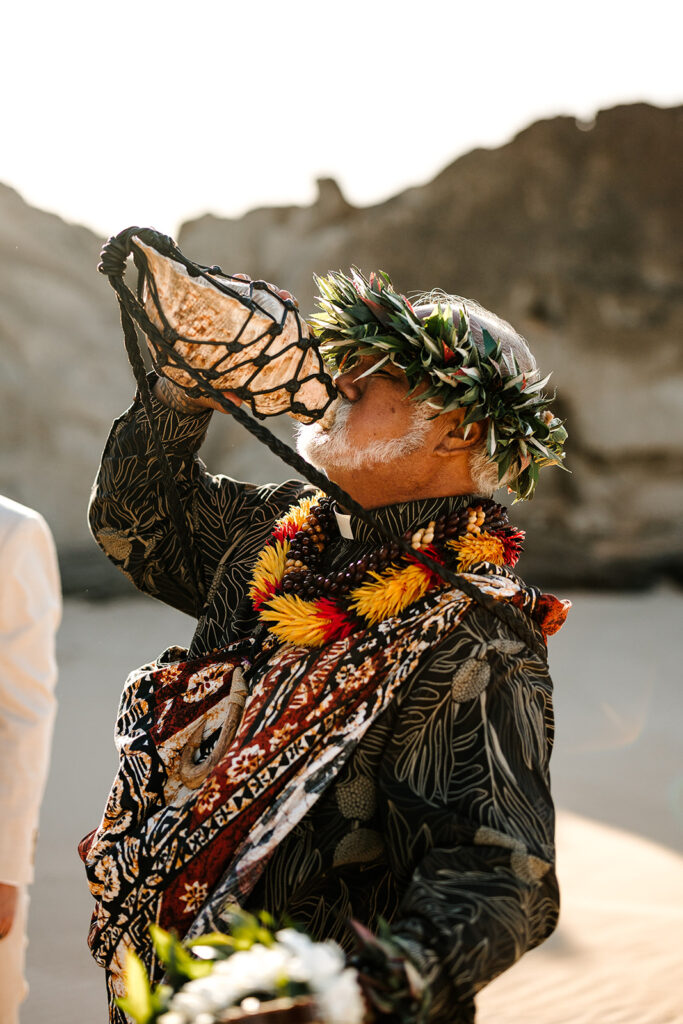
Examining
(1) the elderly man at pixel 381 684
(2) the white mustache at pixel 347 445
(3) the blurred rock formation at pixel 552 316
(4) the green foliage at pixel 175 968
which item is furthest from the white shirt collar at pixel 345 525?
(3) the blurred rock formation at pixel 552 316

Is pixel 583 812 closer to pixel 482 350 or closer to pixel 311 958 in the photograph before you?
pixel 482 350

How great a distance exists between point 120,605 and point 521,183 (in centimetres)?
637

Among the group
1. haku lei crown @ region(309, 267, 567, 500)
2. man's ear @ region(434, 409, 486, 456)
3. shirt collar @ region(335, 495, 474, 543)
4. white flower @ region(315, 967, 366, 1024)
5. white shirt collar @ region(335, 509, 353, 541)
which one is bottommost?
white flower @ region(315, 967, 366, 1024)

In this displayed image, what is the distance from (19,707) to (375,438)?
3.09ft

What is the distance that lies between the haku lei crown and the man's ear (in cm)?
5

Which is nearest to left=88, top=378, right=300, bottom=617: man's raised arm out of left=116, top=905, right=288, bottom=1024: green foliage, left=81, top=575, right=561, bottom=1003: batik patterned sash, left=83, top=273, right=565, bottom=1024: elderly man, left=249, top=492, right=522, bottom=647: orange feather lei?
left=83, top=273, right=565, bottom=1024: elderly man

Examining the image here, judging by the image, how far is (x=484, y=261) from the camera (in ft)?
36.5

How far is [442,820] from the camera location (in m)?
1.88

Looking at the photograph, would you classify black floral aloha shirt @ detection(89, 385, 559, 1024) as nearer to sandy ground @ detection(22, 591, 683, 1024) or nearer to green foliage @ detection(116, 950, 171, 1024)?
green foliage @ detection(116, 950, 171, 1024)

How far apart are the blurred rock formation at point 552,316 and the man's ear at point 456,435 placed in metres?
8.71

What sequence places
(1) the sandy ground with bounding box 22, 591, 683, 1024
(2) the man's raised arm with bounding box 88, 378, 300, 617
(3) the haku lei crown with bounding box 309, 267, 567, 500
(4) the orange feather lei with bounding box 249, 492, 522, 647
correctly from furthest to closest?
(1) the sandy ground with bounding box 22, 591, 683, 1024
(2) the man's raised arm with bounding box 88, 378, 300, 617
(3) the haku lei crown with bounding box 309, 267, 567, 500
(4) the orange feather lei with bounding box 249, 492, 522, 647

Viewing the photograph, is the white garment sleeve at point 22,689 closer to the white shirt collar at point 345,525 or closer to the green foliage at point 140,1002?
the green foliage at point 140,1002

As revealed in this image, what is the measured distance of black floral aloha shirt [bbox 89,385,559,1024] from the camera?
1.67 meters

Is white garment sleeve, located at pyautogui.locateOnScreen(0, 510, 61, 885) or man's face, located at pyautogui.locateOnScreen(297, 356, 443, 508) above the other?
man's face, located at pyautogui.locateOnScreen(297, 356, 443, 508)
